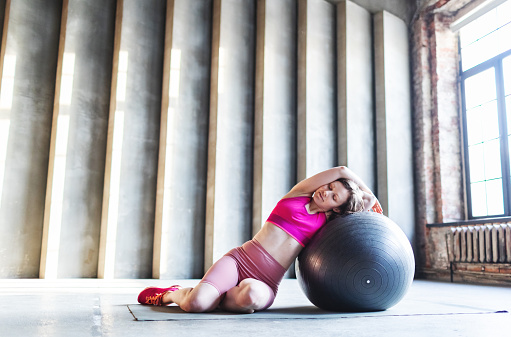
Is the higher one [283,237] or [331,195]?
[331,195]

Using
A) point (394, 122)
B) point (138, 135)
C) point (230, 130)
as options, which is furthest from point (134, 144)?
point (394, 122)

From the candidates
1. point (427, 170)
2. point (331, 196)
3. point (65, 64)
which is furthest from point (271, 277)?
point (427, 170)

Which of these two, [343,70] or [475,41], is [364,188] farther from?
[475,41]

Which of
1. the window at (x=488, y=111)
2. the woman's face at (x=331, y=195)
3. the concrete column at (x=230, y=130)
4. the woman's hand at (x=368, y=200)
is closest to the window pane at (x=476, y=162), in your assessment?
the window at (x=488, y=111)

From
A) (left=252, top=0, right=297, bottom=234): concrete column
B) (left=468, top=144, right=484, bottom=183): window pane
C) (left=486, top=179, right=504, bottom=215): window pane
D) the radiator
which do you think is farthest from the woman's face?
(left=468, top=144, right=484, bottom=183): window pane

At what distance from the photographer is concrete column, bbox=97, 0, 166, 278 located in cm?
679

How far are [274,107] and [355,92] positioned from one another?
1615mm

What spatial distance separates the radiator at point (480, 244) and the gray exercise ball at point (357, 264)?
4.61 m

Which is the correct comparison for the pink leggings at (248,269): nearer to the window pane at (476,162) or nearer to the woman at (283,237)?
the woman at (283,237)

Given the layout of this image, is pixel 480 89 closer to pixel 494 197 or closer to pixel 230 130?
pixel 494 197

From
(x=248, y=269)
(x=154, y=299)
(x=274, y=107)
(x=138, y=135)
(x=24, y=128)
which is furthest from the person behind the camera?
(x=274, y=107)

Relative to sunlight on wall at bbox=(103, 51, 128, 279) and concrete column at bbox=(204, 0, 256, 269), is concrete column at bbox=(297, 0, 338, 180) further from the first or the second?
sunlight on wall at bbox=(103, 51, 128, 279)

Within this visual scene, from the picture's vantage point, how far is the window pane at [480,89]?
8.00 metres

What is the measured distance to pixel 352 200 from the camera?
2.95 m
